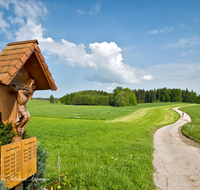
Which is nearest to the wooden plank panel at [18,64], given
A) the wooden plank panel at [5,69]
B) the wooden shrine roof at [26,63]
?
the wooden shrine roof at [26,63]

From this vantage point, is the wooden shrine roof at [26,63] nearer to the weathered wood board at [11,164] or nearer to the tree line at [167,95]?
the weathered wood board at [11,164]

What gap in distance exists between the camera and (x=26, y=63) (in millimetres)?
3297

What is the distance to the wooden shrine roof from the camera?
2623mm

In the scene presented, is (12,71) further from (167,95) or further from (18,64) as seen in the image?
(167,95)

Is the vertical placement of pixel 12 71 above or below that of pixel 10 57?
below

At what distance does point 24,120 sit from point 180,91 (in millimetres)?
127127

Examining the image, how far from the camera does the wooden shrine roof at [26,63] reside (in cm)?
262

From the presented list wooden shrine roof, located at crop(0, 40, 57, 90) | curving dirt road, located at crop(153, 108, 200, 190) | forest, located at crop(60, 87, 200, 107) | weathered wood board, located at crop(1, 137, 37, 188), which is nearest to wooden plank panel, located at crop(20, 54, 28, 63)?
wooden shrine roof, located at crop(0, 40, 57, 90)

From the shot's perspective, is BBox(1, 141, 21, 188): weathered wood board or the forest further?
the forest

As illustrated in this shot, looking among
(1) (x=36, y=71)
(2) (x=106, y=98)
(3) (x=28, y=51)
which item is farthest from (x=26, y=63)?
(2) (x=106, y=98)

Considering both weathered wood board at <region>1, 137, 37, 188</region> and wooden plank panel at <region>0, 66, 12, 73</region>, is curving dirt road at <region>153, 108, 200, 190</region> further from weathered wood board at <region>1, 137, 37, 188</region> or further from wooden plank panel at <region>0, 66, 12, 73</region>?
wooden plank panel at <region>0, 66, 12, 73</region>

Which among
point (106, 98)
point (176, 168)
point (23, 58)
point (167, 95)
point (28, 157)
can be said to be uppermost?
point (167, 95)

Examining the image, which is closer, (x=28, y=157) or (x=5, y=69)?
(x=5, y=69)

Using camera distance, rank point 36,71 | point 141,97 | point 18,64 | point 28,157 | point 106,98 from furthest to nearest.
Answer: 1. point 141,97
2. point 106,98
3. point 36,71
4. point 28,157
5. point 18,64
